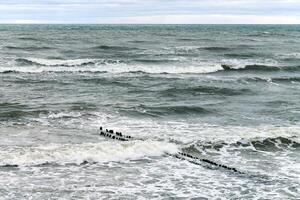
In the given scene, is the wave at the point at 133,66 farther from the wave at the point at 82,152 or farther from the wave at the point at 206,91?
the wave at the point at 82,152

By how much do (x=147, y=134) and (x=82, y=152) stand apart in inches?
130

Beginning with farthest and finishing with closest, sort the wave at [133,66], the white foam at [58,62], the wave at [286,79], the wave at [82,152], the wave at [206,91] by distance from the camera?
the white foam at [58,62] → the wave at [133,66] → the wave at [286,79] → the wave at [206,91] → the wave at [82,152]

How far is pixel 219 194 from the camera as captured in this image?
12023mm

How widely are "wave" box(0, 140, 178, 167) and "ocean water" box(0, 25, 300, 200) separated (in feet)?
0.09

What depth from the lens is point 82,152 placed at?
49.2 feet

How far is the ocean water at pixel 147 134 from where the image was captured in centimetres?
1245

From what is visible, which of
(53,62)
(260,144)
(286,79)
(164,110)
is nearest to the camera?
(260,144)

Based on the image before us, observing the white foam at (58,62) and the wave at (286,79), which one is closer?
the wave at (286,79)

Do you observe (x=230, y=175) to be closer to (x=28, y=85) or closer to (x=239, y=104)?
(x=239, y=104)

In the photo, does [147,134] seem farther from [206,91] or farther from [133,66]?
[133,66]

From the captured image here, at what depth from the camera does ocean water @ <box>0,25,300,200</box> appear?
12453 millimetres

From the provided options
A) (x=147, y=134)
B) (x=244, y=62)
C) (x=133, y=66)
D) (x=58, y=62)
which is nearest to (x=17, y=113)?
(x=147, y=134)

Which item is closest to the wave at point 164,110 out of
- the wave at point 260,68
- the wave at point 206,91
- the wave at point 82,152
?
the wave at point 206,91

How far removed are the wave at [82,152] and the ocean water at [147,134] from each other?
29mm
